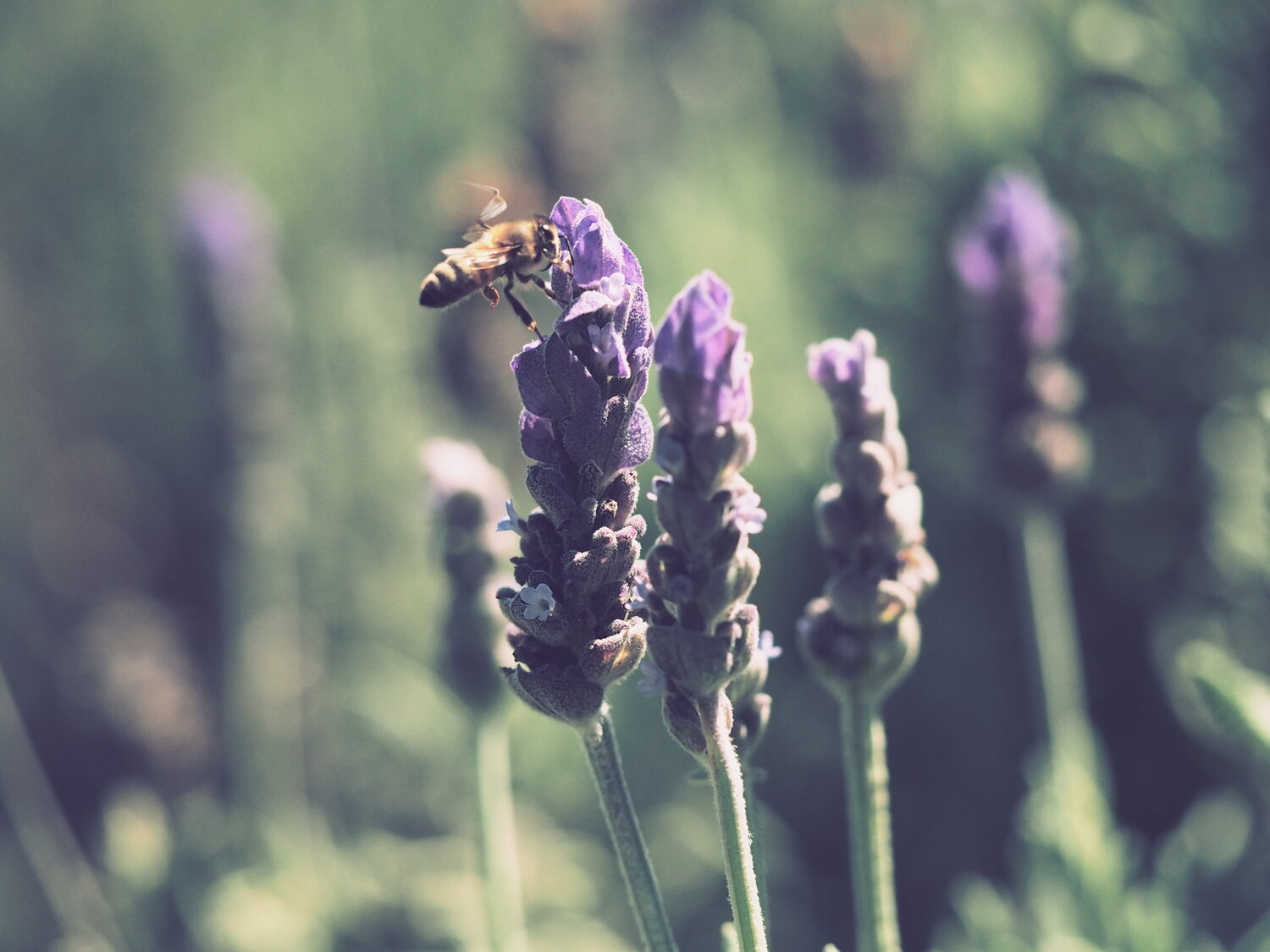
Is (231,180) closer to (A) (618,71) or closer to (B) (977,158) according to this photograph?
(A) (618,71)

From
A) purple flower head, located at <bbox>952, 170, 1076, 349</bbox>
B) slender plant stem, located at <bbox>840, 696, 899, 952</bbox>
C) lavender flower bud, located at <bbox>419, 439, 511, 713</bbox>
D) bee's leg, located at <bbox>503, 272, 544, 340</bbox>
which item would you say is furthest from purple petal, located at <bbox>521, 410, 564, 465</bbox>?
purple flower head, located at <bbox>952, 170, 1076, 349</bbox>

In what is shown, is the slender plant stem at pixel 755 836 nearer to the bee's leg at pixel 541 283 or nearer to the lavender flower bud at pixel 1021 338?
the bee's leg at pixel 541 283

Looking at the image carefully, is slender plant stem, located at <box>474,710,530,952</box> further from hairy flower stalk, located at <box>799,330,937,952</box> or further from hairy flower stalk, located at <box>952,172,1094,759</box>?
hairy flower stalk, located at <box>952,172,1094,759</box>

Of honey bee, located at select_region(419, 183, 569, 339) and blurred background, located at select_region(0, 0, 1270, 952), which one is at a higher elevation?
blurred background, located at select_region(0, 0, 1270, 952)

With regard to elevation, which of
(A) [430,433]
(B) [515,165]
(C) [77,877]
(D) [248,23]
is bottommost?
(C) [77,877]

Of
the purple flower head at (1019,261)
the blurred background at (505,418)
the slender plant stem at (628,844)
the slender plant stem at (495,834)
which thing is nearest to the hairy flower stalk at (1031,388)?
the purple flower head at (1019,261)

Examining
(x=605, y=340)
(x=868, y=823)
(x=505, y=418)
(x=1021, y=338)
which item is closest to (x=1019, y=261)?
(x=1021, y=338)

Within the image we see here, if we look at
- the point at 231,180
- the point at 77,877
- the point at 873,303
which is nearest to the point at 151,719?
the point at 77,877
